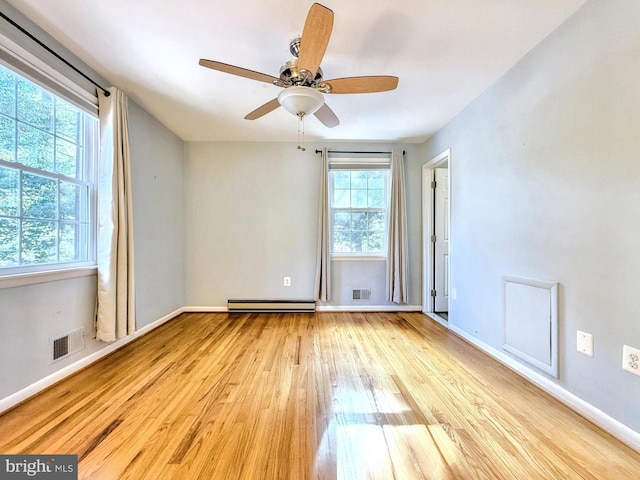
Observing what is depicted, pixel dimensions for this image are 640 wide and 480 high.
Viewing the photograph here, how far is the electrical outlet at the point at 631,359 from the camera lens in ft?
4.18

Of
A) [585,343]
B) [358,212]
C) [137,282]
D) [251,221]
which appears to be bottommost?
[585,343]

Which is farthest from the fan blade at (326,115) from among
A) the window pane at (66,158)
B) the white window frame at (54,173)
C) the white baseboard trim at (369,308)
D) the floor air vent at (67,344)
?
the floor air vent at (67,344)

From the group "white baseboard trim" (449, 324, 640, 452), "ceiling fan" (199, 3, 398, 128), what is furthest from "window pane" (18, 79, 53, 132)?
"white baseboard trim" (449, 324, 640, 452)

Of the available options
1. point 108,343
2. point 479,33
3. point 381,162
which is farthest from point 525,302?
point 108,343

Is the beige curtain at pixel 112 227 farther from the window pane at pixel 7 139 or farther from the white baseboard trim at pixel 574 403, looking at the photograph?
the white baseboard trim at pixel 574 403

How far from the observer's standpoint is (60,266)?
1.95m

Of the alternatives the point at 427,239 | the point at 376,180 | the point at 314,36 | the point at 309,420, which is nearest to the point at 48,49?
the point at 314,36

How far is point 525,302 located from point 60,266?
11.4 feet

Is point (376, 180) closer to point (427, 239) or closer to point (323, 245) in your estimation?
point (427, 239)

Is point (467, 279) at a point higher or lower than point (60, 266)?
lower

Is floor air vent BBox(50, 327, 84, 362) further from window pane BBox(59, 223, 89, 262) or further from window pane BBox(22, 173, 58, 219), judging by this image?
window pane BBox(22, 173, 58, 219)

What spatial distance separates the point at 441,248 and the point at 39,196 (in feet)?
13.4

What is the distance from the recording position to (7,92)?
5.32ft

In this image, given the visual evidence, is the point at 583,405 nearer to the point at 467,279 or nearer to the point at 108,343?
the point at 467,279
